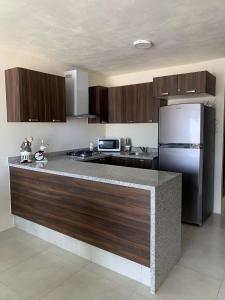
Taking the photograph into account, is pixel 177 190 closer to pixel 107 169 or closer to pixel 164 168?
pixel 107 169

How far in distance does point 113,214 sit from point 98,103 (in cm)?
263

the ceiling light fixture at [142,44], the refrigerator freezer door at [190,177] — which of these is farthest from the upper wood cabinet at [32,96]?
the refrigerator freezer door at [190,177]

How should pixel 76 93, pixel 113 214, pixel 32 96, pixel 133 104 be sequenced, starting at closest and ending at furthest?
pixel 113 214 < pixel 32 96 < pixel 76 93 < pixel 133 104

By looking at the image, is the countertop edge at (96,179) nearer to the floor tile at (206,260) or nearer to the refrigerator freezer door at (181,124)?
the floor tile at (206,260)

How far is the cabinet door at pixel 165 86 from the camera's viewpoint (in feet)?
11.2

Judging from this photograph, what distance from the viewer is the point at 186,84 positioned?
3316 mm

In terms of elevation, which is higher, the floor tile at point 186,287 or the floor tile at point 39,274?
the floor tile at point 186,287

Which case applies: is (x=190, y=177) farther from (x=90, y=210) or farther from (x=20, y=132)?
(x=20, y=132)

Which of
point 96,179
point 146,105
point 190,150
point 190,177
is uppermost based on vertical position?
point 146,105

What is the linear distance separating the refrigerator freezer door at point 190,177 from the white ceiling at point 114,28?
4.60 feet

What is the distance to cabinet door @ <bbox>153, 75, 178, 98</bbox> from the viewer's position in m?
3.42

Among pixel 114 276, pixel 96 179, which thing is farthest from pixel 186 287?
pixel 96 179

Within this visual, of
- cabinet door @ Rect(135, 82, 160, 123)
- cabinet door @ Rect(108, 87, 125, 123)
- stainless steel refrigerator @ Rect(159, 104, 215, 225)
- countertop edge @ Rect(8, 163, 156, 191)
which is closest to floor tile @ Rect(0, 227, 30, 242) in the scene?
countertop edge @ Rect(8, 163, 156, 191)

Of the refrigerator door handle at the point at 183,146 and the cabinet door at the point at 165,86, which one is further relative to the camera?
the cabinet door at the point at 165,86
